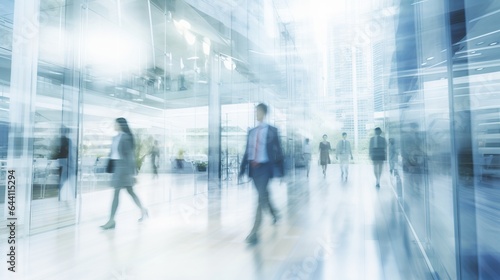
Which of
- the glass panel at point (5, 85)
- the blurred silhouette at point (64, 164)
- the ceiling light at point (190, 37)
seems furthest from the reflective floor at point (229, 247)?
the ceiling light at point (190, 37)

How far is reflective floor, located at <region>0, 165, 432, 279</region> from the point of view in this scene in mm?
2332

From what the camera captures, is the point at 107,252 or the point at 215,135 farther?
the point at 215,135

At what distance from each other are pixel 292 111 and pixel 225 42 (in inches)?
154

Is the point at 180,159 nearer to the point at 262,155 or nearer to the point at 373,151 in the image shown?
the point at 373,151

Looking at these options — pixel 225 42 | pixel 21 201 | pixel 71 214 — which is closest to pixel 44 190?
pixel 71 214

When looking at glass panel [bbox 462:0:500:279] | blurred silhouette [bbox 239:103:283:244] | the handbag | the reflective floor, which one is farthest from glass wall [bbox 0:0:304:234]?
glass panel [bbox 462:0:500:279]

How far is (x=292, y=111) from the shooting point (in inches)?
432

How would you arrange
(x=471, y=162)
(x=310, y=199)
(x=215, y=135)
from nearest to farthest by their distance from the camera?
1. (x=471, y=162)
2. (x=310, y=199)
3. (x=215, y=135)

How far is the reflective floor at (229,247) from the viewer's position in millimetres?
2332

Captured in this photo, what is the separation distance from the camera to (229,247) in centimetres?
296

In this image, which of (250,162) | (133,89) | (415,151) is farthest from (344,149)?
(133,89)

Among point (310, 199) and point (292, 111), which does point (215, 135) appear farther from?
point (292, 111)

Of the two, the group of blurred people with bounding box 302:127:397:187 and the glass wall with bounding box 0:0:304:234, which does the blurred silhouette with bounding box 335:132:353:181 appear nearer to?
the group of blurred people with bounding box 302:127:397:187

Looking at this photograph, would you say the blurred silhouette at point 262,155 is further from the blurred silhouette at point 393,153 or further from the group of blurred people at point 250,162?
the blurred silhouette at point 393,153
